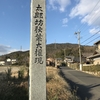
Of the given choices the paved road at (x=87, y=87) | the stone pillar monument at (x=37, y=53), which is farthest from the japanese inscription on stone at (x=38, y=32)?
the paved road at (x=87, y=87)

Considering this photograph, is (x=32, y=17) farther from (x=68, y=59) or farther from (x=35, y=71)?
(x=68, y=59)

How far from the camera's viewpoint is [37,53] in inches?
246

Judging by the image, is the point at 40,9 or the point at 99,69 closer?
the point at 40,9

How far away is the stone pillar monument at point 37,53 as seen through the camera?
609cm

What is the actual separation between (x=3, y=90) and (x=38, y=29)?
175 inches

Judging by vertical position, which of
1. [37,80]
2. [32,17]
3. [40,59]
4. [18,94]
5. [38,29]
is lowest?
[18,94]

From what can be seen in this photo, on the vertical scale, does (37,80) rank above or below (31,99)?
above

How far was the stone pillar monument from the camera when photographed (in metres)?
6.09

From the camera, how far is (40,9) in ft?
21.2

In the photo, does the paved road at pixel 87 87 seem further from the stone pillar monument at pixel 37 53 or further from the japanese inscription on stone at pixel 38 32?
the japanese inscription on stone at pixel 38 32

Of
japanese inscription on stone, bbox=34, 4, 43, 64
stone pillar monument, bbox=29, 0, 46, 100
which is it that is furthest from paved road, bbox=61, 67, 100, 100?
japanese inscription on stone, bbox=34, 4, 43, 64

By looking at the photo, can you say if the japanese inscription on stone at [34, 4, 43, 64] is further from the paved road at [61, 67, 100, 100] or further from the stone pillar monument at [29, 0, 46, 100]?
the paved road at [61, 67, 100, 100]

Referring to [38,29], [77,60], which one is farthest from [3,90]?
[77,60]

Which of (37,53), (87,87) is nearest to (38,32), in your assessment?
(37,53)
